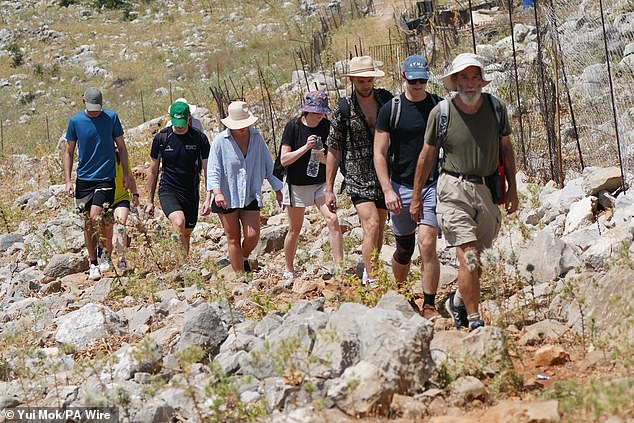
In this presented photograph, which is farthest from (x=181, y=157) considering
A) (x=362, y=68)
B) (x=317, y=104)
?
(x=362, y=68)

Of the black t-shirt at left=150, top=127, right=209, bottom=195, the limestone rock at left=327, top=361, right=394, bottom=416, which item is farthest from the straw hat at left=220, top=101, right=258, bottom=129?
the limestone rock at left=327, top=361, right=394, bottom=416

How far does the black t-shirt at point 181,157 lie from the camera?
761 centimetres

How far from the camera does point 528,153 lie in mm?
8742

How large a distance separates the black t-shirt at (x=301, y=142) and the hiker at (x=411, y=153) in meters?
1.32

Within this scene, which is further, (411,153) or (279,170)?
(279,170)

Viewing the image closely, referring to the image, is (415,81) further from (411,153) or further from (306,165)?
(306,165)

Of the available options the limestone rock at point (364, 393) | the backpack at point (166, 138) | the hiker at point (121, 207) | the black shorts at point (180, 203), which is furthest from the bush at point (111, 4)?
the limestone rock at point (364, 393)

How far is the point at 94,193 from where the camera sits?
7.84 meters

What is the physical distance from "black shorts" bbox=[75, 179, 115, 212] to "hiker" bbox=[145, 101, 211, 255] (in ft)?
1.31

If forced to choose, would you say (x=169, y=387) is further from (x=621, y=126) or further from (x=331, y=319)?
(x=621, y=126)

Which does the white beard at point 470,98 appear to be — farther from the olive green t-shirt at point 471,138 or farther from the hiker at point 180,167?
the hiker at point 180,167

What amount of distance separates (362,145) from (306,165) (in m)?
0.97

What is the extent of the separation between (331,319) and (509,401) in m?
0.98

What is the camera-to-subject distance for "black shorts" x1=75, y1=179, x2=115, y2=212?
7.82 m
